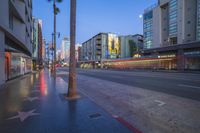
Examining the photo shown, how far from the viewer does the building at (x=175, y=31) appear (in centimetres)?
4341

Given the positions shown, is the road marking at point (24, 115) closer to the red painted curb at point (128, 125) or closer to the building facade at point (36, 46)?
the red painted curb at point (128, 125)

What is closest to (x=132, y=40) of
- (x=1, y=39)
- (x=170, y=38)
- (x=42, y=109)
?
(x=170, y=38)

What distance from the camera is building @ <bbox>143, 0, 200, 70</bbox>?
4341 centimetres

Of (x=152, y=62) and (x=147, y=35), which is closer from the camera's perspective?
(x=152, y=62)

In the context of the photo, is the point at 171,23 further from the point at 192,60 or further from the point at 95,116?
the point at 95,116

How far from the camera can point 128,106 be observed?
24.3 ft

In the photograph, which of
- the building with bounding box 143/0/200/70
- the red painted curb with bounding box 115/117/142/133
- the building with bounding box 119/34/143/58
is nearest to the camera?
the red painted curb with bounding box 115/117/142/133

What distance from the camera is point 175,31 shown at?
5247cm

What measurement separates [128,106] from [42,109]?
3.65 metres

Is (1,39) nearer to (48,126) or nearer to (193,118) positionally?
(48,126)

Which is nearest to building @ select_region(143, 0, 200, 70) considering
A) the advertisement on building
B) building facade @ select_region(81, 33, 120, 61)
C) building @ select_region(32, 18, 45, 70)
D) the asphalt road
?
the asphalt road

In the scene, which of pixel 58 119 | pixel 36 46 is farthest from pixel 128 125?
pixel 36 46

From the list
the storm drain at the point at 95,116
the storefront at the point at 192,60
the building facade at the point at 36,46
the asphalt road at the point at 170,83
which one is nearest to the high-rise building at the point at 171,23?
the storefront at the point at 192,60

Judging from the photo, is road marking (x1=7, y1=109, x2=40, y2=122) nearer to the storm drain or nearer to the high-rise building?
the storm drain
